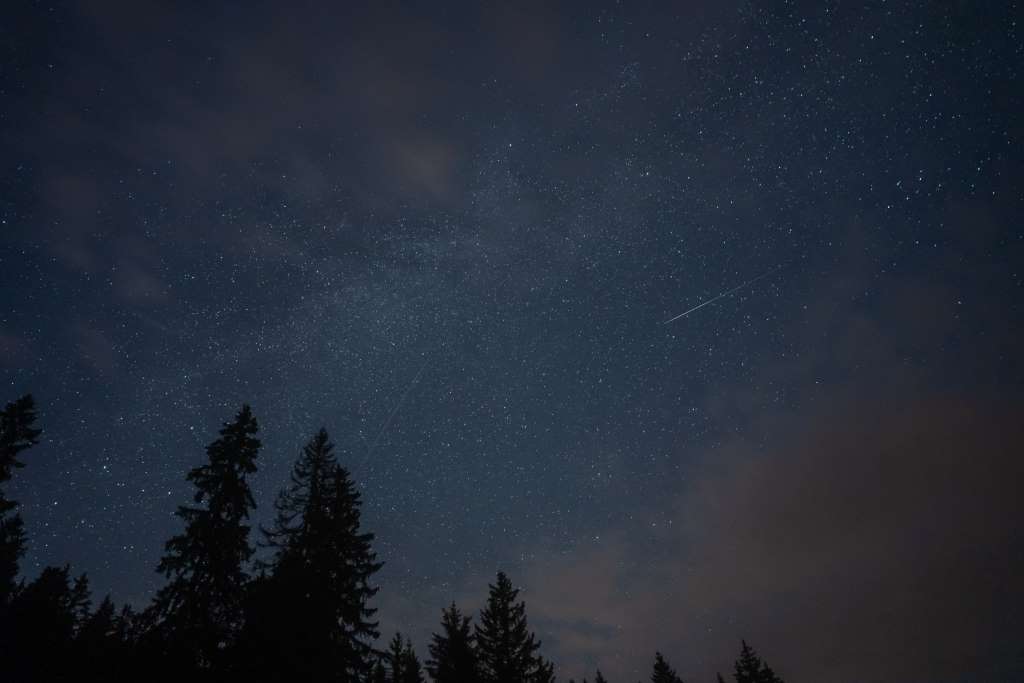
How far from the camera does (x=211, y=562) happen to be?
64.3ft

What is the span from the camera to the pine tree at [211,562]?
18.3m

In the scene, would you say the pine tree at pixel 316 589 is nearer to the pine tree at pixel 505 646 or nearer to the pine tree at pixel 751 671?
the pine tree at pixel 505 646

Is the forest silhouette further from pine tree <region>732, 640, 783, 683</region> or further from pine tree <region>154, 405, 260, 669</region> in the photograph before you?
pine tree <region>732, 640, 783, 683</region>

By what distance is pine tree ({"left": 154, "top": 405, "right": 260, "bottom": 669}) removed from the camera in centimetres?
1828

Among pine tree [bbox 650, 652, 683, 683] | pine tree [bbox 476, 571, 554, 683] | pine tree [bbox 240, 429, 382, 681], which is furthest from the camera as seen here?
pine tree [bbox 650, 652, 683, 683]

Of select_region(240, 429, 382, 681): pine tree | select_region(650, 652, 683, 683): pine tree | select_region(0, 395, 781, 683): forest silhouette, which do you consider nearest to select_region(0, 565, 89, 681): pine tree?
select_region(0, 395, 781, 683): forest silhouette

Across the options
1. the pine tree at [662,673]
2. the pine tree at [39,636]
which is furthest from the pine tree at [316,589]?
the pine tree at [662,673]

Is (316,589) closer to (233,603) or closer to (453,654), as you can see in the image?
(233,603)

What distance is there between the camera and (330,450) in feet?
84.5

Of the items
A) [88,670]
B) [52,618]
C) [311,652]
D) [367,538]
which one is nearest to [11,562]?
[52,618]

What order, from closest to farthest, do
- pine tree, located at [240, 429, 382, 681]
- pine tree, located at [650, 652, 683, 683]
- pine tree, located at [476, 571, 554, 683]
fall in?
pine tree, located at [240, 429, 382, 681] < pine tree, located at [476, 571, 554, 683] < pine tree, located at [650, 652, 683, 683]

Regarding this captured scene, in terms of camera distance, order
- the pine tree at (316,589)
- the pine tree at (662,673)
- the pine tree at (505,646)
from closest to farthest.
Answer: the pine tree at (316,589)
the pine tree at (505,646)
the pine tree at (662,673)

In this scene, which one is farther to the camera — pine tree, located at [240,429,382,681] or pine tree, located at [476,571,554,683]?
pine tree, located at [476,571,554,683]

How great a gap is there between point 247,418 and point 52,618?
17.4m
